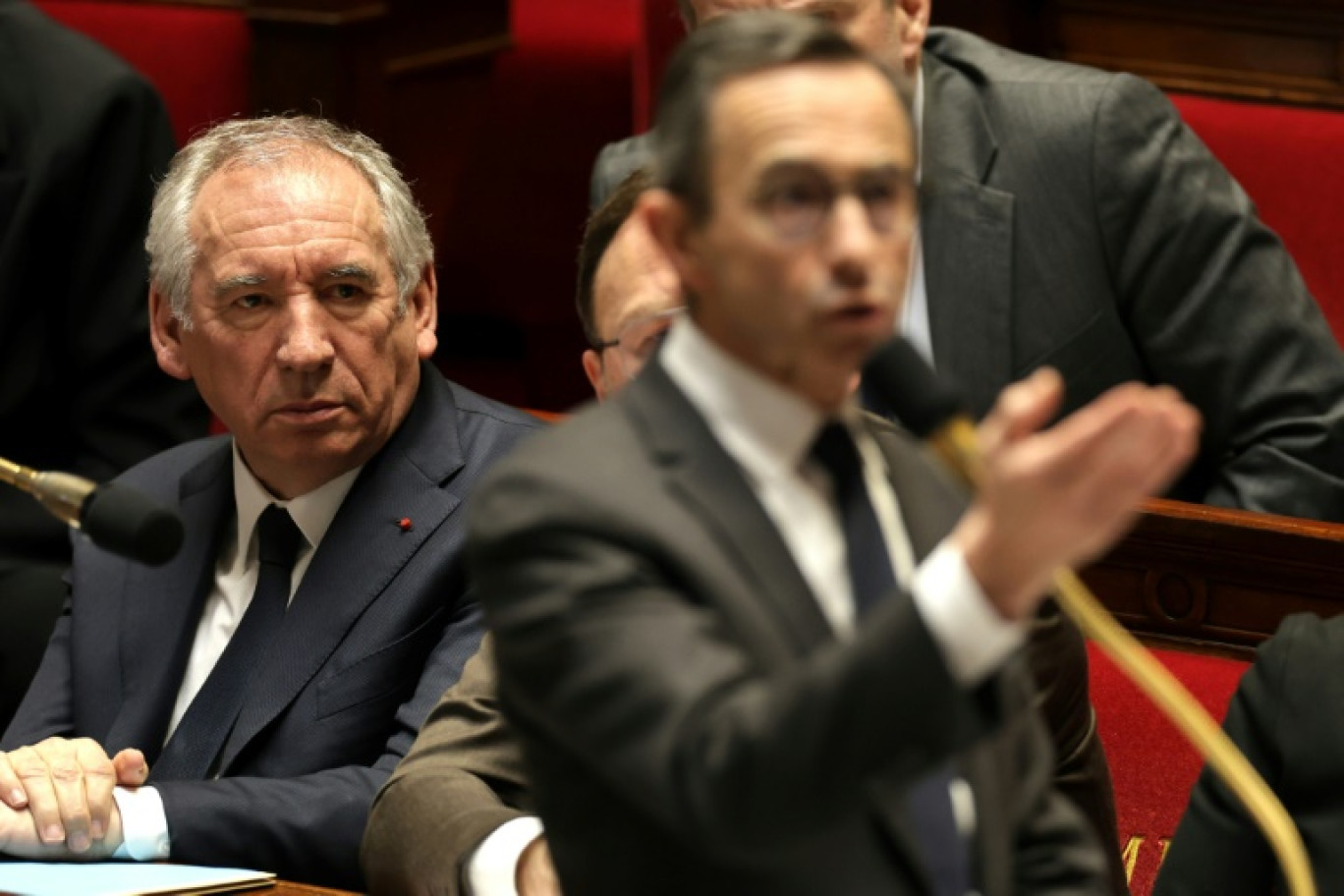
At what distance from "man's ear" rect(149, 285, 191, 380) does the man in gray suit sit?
0.46 metres

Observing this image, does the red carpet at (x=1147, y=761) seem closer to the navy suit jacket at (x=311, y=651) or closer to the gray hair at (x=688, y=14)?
the navy suit jacket at (x=311, y=651)

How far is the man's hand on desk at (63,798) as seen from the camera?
125 cm

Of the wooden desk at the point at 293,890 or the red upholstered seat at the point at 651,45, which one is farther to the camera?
the red upholstered seat at the point at 651,45

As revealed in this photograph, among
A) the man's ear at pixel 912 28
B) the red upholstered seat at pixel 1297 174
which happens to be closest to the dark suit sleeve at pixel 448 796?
the man's ear at pixel 912 28

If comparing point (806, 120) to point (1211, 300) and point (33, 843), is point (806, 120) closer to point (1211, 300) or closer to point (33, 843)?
point (33, 843)

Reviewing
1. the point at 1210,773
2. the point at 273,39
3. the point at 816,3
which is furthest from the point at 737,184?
the point at 273,39

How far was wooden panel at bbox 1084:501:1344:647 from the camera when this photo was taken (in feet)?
4.64

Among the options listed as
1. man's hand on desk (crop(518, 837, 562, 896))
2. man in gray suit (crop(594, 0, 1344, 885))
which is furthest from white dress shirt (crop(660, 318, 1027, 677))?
man in gray suit (crop(594, 0, 1344, 885))

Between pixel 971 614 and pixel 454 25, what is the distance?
199cm

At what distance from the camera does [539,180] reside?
8.24ft

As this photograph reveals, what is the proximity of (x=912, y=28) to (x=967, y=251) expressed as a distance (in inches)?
7.0

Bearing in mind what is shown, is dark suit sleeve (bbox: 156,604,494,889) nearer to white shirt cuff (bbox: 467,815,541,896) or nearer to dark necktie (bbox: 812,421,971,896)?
white shirt cuff (bbox: 467,815,541,896)

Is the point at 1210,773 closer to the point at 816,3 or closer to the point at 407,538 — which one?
the point at 407,538

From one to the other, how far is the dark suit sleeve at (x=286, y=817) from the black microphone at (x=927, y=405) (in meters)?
0.78
